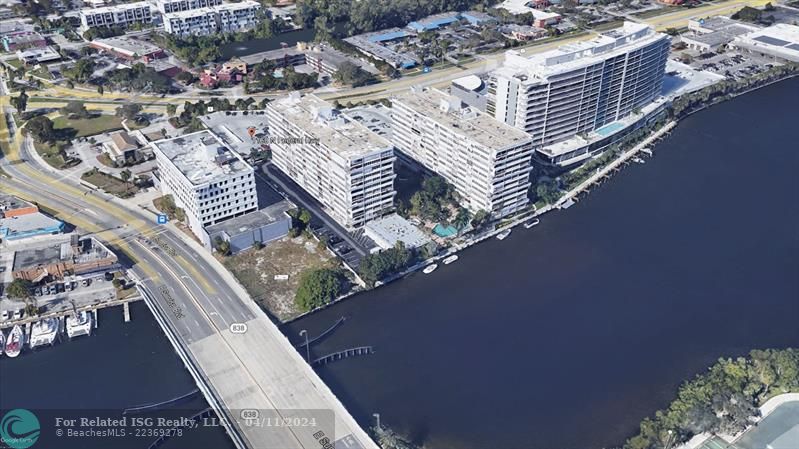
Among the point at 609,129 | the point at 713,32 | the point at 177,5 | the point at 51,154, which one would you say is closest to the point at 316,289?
the point at 51,154

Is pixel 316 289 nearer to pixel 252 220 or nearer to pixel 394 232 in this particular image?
pixel 394 232

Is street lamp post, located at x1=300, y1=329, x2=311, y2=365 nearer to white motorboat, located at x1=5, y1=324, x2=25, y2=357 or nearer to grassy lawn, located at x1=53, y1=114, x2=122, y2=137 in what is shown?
white motorboat, located at x1=5, y1=324, x2=25, y2=357

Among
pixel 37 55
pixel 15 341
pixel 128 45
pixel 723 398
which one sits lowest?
pixel 15 341

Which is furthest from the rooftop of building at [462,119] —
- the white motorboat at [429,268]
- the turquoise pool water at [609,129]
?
the turquoise pool water at [609,129]

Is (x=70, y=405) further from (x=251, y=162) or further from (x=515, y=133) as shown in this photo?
(x=515, y=133)

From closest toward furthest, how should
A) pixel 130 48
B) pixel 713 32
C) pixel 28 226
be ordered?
pixel 28 226 → pixel 130 48 → pixel 713 32

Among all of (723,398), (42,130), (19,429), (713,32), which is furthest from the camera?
(713,32)
